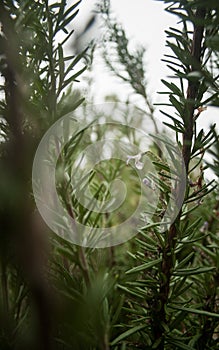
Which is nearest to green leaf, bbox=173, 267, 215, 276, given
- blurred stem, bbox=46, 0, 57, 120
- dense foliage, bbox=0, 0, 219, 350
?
dense foliage, bbox=0, 0, 219, 350

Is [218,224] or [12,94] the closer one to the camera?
[12,94]

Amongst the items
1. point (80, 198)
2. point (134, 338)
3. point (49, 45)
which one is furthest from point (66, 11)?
point (134, 338)

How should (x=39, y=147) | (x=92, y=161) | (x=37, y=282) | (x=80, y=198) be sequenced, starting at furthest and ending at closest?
(x=92, y=161) < (x=80, y=198) < (x=39, y=147) < (x=37, y=282)

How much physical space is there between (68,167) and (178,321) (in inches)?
5.5

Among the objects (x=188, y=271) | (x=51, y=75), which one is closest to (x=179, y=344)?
(x=188, y=271)

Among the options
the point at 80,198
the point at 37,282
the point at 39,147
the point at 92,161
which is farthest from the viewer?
the point at 92,161

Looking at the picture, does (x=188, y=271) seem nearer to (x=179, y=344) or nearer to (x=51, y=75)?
(x=179, y=344)

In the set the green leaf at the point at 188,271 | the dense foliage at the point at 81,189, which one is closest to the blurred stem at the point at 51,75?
the dense foliage at the point at 81,189

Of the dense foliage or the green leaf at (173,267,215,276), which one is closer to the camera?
the dense foliage

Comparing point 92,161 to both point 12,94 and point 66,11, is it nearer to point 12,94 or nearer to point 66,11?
point 66,11

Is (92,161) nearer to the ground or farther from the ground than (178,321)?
farther from the ground

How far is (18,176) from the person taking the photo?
0.14 meters

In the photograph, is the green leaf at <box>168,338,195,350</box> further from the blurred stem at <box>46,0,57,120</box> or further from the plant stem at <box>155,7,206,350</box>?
Result: the blurred stem at <box>46,0,57,120</box>

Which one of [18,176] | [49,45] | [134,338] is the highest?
[49,45]
